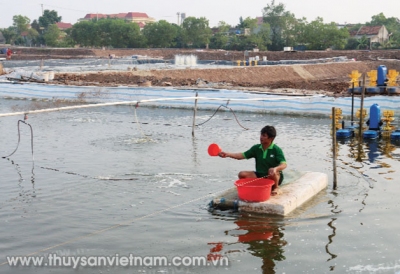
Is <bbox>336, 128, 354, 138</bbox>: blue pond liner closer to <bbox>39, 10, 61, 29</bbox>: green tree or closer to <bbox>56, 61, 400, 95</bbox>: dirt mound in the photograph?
<bbox>56, 61, 400, 95</bbox>: dirt mound

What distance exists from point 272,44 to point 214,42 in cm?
861

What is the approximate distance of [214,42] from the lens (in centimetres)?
8544

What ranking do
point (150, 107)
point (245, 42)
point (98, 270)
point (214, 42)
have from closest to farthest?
point (98, 270) < point (150, 107) < point (245, 42) < point (214, 42)

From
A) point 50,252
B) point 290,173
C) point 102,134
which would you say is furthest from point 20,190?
point 102,134

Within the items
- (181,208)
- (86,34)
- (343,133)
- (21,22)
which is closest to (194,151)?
(343,133)

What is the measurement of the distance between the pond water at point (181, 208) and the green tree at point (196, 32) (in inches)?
2699

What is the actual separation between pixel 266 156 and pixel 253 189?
0.67 m

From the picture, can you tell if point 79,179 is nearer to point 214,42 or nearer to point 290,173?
point 290,173

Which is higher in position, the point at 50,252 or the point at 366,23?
the point at 366,23

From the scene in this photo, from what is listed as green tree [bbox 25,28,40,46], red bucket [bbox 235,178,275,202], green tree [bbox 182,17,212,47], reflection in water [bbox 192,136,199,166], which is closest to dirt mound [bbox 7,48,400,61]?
green tree [bbox 182,17,212,47]

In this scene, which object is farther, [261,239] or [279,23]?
[279,23]

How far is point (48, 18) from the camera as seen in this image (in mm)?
123750

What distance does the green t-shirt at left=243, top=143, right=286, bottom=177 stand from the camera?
910 cm

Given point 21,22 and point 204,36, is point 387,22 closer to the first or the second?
point 204,36
